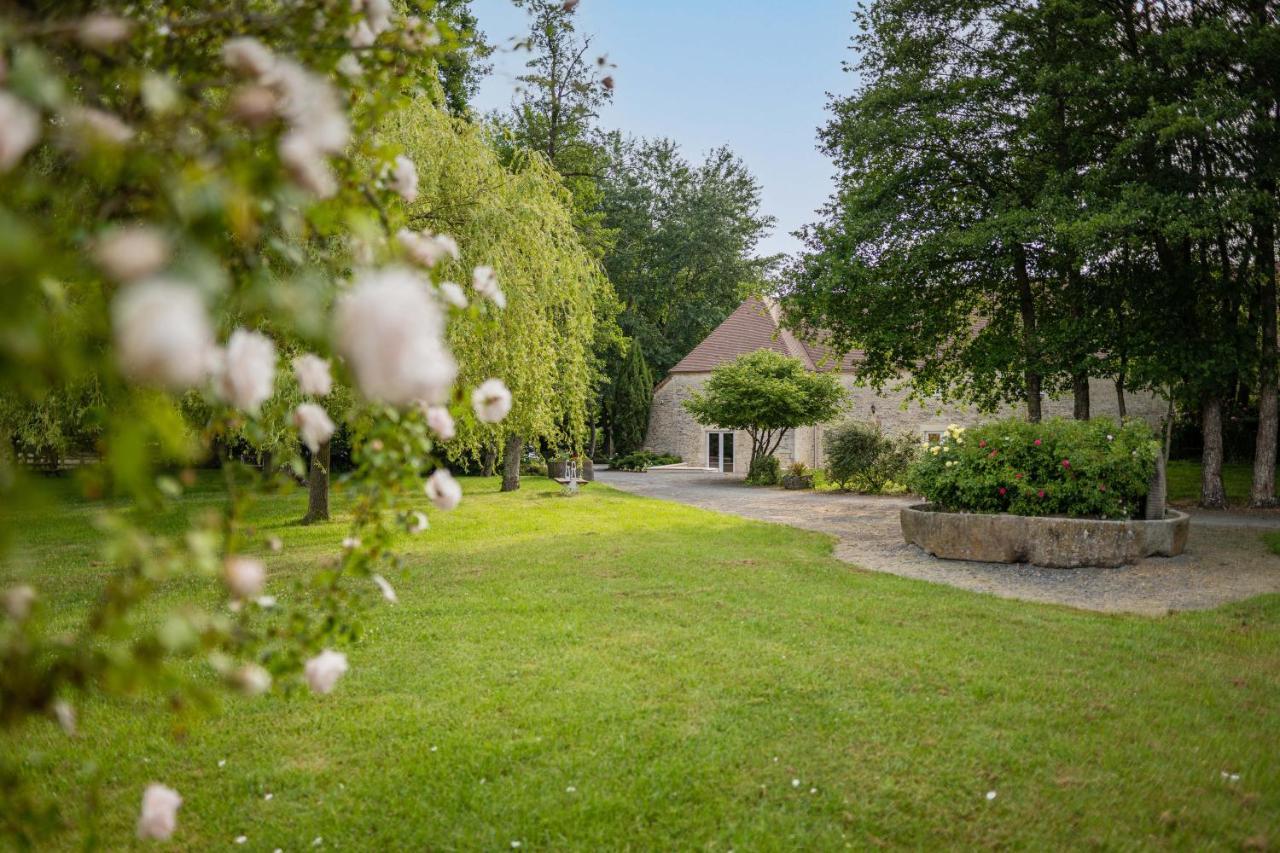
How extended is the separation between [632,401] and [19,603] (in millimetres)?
31899

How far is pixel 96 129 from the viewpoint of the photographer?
97cm

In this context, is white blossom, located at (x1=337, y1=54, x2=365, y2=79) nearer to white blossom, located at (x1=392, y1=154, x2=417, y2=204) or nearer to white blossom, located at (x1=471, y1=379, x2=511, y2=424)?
white blossom, located at (x1=392, y1=154, x2=417, y2=204)

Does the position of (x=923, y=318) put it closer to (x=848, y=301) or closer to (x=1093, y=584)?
(x=848, y=301)

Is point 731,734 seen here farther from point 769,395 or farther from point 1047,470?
point 769,395

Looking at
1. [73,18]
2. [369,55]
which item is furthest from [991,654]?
[73,18]

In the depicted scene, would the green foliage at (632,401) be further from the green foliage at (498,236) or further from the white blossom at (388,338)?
the white blossom at (388,338)

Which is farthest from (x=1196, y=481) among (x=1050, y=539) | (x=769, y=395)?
(x=1050, y=539)

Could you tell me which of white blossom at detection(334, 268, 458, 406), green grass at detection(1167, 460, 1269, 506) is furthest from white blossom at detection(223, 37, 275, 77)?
green grass at detection(1167, 460, 1269, 506)

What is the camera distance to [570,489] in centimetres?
1788

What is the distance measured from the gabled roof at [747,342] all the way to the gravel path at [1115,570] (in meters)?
14.4

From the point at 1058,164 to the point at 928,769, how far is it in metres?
13.7

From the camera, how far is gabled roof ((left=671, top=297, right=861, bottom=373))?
92.2 feet

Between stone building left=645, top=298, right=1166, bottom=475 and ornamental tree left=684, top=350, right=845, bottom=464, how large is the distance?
975mm

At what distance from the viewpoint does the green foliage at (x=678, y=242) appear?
35656mm
